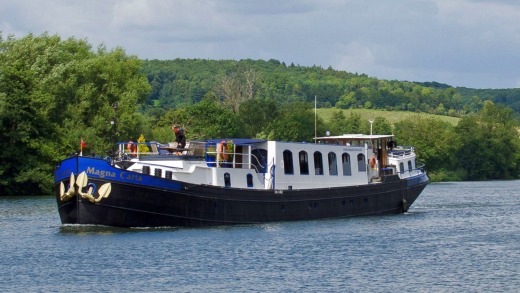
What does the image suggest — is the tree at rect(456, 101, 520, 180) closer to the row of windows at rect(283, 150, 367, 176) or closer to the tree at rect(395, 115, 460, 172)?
the tree at rect(395, 115, 460, 172)

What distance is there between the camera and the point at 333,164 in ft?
166

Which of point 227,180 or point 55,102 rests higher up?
point 55,102

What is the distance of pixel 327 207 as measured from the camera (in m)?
49.2

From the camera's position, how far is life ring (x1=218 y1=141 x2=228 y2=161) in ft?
147

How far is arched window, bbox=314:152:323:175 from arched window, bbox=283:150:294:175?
175 centimetres

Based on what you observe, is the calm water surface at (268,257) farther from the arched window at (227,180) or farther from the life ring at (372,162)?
the life ring at (372,162)

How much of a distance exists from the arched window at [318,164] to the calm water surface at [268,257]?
254 centimetres

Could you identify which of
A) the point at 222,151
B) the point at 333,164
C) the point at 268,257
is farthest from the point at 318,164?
the point at 268,257

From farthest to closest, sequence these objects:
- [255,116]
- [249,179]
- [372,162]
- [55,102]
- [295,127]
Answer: [255,116] < [295,127] < [55,102] < [372,162] < [249,179]

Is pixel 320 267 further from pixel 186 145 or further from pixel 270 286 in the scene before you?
pixel 186 145

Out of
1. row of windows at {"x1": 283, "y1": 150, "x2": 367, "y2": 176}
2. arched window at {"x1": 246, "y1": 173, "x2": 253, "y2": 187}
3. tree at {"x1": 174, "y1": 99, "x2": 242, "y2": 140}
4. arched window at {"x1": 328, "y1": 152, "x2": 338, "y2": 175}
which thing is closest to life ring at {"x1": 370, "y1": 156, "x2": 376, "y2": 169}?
row of windows at {"x1": 283, "y1": 150, "x2": 367, "y2": 176}

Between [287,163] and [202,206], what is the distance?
638 centimetres


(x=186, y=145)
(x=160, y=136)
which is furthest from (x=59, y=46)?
(x=186, y=145)

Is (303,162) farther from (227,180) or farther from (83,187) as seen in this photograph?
(83,187)
